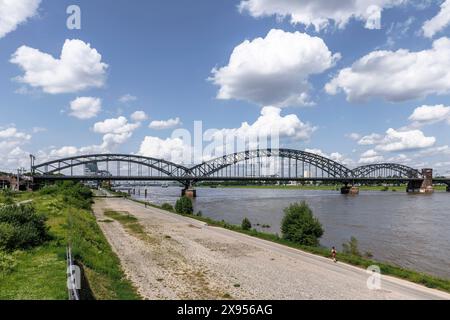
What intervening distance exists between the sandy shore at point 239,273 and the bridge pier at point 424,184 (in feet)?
586

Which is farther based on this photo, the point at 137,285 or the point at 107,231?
the point at 107,231

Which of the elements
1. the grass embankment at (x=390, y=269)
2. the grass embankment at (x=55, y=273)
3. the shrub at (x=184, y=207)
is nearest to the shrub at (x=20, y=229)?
the grass embankment at (x=55, y=273)

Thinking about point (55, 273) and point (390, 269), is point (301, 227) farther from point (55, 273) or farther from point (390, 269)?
point (55, 273)

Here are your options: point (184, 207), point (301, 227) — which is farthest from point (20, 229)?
point (184, 207)

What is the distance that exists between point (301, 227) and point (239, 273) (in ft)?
41.4

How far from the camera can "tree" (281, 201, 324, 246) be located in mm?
31719

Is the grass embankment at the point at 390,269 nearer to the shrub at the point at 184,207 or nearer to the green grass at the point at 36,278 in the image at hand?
the green grass at the point at 36,278

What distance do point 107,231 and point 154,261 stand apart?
54.3ft

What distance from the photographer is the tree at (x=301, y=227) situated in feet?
104

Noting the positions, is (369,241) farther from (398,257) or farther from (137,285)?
(137,285)

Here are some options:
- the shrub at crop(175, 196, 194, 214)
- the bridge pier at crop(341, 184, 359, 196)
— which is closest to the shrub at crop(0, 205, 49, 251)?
the shrub at crop(175, 196, 194, 214)

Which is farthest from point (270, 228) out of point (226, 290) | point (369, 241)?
point (226, 290)

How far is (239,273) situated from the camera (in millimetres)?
21016
